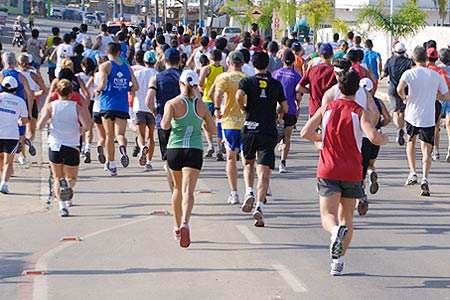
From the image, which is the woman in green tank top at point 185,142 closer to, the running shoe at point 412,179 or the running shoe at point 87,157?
the running shoe at point 412,179

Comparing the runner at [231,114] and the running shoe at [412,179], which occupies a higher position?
the runner at [231,114]

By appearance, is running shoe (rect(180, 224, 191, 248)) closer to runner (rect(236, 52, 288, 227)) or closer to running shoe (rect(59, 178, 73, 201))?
runner (rect(236, 52, 288, 227))

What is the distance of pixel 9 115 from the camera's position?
51.2ft

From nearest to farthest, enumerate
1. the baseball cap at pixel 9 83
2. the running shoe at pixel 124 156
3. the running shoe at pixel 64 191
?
the running shoe at pixel 64 191 < the baseball cap at pixel 9 83 < the running shoe at pixel 124 156

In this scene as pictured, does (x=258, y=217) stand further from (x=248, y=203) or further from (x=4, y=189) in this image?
(x=4, y=189)

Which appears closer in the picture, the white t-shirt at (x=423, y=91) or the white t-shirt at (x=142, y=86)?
the white t-shirt at (x=423, y=91)

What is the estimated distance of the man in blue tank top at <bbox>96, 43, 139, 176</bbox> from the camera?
17188mm

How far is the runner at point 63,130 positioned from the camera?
13844 mm

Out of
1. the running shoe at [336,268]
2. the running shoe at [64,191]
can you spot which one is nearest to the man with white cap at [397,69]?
the running shoe at [64,191]

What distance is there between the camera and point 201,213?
14008mm

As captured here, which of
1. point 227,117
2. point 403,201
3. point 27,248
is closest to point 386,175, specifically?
point 403,201

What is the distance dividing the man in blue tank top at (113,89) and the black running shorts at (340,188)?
7527 millimetres

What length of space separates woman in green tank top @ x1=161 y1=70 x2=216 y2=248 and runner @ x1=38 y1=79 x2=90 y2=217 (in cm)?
226

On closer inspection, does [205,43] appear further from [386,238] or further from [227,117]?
[386,238]
